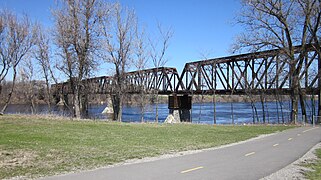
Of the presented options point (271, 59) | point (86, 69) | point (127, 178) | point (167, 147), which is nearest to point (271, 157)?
point (167, 147)

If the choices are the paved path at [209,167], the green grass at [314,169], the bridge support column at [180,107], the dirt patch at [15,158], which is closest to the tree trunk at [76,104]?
the bridge support column at [180,107]

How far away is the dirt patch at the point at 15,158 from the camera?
10.2m

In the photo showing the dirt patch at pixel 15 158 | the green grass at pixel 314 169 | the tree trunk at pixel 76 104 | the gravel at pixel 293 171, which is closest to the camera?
the gravel at pixel 293 171

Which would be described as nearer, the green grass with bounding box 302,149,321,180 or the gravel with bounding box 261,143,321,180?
the gravel with bounding box 261,143,321,180

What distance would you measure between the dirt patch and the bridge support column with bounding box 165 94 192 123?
1731 inches

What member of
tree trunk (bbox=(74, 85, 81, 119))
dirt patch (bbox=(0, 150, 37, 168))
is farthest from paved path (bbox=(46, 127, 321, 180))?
tree trunk (bbox=(74, 85, 81, 119))

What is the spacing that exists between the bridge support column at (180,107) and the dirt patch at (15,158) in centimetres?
4397

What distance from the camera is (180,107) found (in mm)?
57875

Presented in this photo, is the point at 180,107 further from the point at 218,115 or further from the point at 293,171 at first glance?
the point at 293,171

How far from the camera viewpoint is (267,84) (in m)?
41.7

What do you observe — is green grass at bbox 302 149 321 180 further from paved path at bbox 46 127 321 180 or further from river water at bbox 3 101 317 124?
river water at bbox 3 101 317 124

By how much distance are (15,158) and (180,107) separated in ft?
156

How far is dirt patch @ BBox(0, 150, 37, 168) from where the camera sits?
33.4 ft

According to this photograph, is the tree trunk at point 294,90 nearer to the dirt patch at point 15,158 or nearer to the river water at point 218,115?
the river water at point 218,115
